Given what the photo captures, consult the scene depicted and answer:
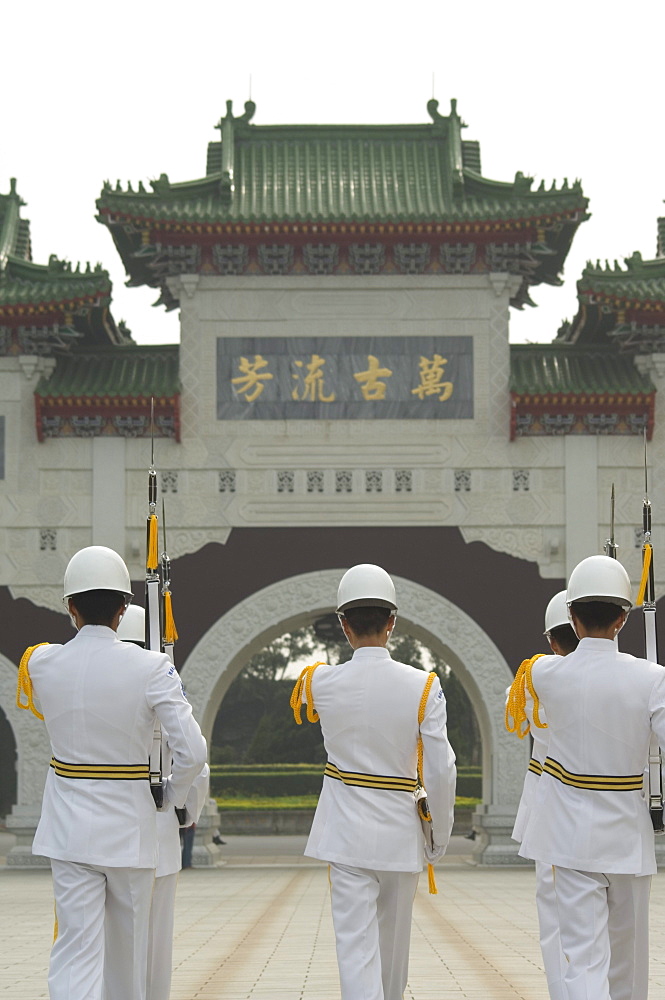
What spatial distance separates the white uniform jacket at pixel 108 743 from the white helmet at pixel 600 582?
137 cm

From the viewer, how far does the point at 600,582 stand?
17.2 feet

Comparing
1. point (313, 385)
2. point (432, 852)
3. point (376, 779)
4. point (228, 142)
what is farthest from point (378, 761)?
point (228, 142)

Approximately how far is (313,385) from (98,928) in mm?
12299

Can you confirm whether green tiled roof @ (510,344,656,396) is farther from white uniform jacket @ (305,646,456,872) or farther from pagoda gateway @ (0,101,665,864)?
white uniform jacket @ (305,646,456,872)

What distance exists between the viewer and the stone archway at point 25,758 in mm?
16281

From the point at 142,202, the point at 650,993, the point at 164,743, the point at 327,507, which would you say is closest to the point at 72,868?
the point at 164,743

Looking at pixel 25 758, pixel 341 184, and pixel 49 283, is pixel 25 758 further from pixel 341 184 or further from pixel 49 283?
pixel 341 184

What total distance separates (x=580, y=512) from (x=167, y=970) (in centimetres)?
1195

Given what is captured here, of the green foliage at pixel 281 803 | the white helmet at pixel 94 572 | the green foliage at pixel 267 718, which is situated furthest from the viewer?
the green foliage at pixel 267 718

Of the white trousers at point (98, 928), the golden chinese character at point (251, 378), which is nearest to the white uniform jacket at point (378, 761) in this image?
the white trousers at point (98, 928)

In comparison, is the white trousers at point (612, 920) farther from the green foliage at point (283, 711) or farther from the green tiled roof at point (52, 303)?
the green foliage at point (283, 711)

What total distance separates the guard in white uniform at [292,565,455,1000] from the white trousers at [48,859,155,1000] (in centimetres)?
66

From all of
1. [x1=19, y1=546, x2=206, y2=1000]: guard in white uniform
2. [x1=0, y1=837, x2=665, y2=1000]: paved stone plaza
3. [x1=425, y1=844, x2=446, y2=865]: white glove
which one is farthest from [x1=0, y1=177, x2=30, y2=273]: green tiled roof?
[x1=425, y1=844, x2=446, y2=865]: white glove

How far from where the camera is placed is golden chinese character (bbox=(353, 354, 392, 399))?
16828 mm
